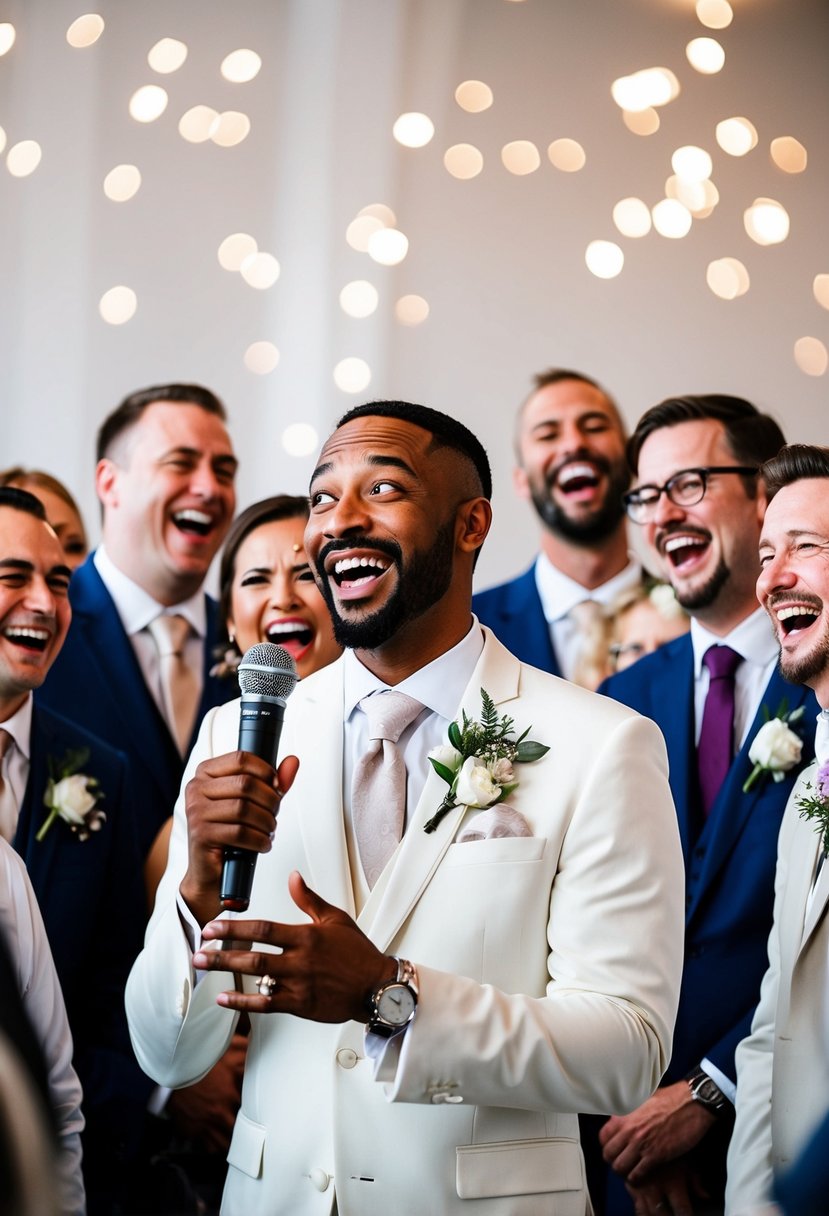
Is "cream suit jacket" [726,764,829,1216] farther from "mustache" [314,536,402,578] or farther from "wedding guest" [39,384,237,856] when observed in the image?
"wedding guest" [39,384,237,856]

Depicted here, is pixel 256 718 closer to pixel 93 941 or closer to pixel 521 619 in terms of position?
pixel 93 941

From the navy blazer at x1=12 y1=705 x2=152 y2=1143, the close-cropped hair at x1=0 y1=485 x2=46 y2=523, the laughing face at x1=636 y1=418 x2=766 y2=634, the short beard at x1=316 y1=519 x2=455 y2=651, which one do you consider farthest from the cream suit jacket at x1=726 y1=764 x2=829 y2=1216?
the close-cropped hair at x1=0 y1=485 x2=46 y2=523

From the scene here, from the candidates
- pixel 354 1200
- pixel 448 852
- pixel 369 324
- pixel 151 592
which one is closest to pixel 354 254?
pixel 369 324

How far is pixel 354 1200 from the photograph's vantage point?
2.26 metres

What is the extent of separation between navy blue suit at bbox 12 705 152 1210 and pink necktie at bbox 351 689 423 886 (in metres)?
0.98

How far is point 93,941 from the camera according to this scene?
323 cm

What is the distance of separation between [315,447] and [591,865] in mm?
1978

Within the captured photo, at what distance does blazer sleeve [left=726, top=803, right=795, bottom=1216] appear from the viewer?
9.40 ft

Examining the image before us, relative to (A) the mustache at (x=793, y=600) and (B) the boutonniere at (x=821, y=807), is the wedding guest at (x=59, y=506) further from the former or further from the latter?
(B) the boutonniere at (x=821, y=807)

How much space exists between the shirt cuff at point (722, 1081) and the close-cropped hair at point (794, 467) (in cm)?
125

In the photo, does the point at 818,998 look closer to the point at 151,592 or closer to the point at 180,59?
the point at 151,592

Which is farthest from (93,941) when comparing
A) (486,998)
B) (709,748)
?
(709,748)

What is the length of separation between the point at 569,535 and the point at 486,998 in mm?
1893

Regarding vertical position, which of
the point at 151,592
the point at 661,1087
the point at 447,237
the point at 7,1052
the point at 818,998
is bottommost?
the point at 661,1087
